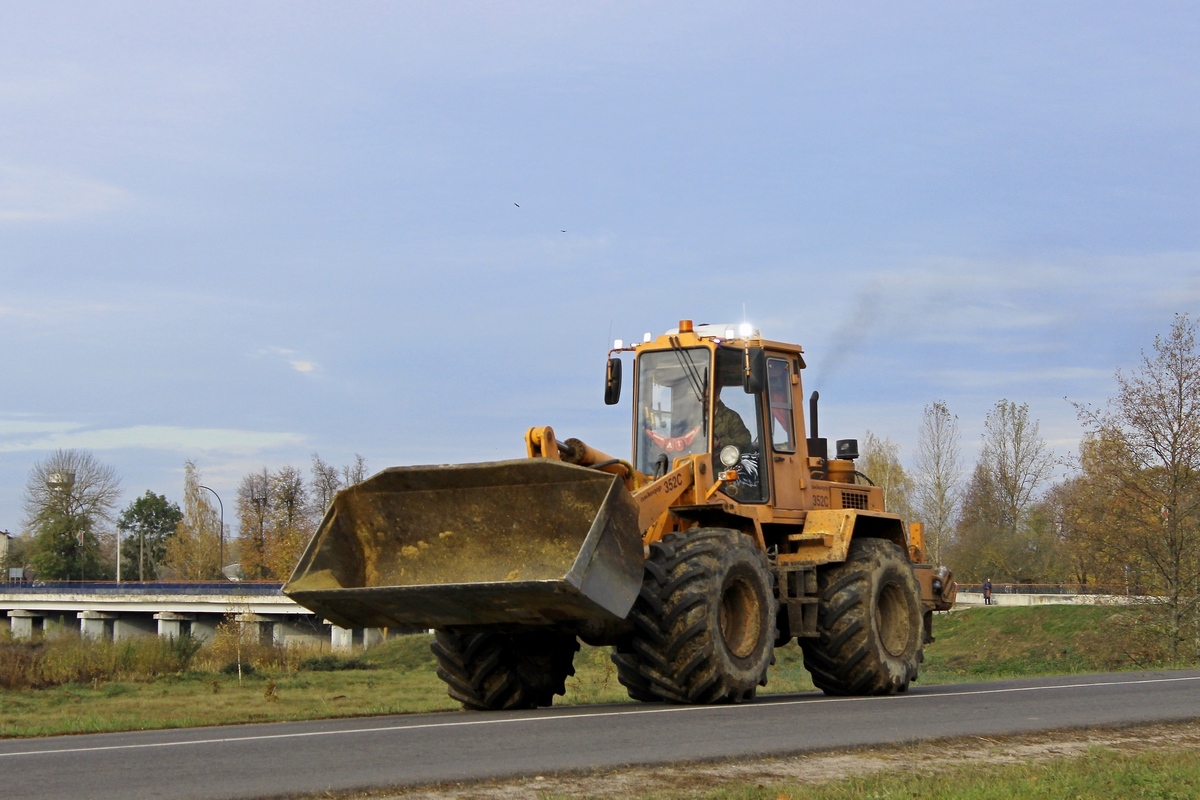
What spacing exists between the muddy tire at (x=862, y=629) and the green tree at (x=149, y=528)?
125 metres

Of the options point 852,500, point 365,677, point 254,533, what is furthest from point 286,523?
point 852,500

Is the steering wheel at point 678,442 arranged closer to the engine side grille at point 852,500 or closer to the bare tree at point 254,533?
the engine side grille at point 852,500

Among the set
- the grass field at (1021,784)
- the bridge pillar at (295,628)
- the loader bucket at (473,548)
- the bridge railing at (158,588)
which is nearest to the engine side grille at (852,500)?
the loader bucket at (473,548)

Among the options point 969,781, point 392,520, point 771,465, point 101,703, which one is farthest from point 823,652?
point 101,703

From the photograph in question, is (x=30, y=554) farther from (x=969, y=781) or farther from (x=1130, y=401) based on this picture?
(x=969, y=781)

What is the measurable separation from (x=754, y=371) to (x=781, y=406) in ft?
4.98

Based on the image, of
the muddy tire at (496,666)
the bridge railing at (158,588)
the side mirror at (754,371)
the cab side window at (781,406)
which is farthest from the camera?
the bridge railing at (158,588)

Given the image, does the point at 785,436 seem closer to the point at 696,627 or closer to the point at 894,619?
the point at 894,619

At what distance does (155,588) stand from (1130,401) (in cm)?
6504

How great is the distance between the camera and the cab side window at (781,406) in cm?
1552

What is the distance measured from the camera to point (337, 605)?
12.3 meters

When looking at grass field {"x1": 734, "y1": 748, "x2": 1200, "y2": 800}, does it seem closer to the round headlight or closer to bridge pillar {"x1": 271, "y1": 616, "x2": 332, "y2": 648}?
the round headlight

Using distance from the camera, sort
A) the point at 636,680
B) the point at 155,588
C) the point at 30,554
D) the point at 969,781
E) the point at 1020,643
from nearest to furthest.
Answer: the point at 969,781 < the point at 636,680 < the point at 1020,643 < the point at 155,588 < the point at 30,554

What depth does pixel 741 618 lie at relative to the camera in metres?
13.5
